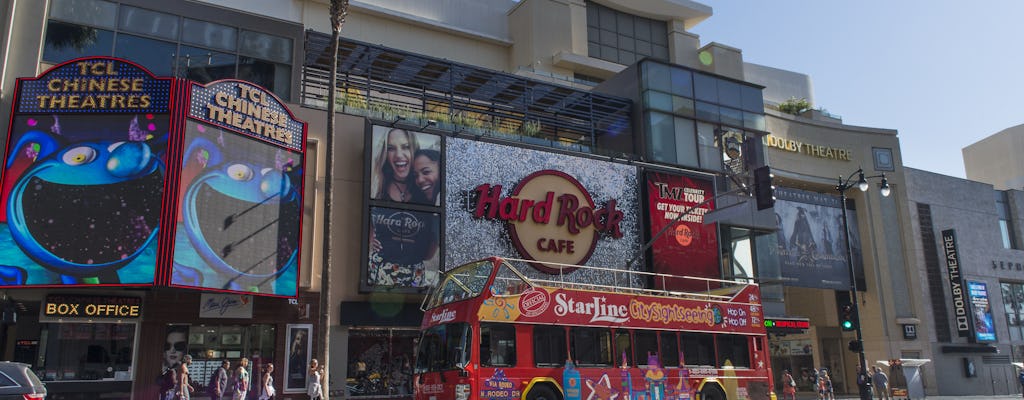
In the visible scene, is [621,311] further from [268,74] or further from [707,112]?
[707,112]

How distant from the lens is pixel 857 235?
47.4 m

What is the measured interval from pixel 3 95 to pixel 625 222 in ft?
77.8

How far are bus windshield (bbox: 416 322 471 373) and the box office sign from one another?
981 centimetres

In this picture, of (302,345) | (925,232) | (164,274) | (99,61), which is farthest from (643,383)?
(925,232)

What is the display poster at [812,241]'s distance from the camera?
143 ft

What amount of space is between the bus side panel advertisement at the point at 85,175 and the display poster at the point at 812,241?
33.0 meters

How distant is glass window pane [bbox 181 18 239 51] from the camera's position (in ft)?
88.9

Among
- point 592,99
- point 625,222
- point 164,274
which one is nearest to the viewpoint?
point 164,274

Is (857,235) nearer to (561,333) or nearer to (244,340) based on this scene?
(561,333)

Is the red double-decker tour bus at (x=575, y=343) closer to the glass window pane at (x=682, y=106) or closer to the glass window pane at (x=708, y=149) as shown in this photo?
the glass window pane at (x=708, y=149)

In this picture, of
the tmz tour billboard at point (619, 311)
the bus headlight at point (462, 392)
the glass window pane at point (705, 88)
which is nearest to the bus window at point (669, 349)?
the tmz tour billboard at point (619, 311)

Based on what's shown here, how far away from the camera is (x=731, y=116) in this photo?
1542 inches

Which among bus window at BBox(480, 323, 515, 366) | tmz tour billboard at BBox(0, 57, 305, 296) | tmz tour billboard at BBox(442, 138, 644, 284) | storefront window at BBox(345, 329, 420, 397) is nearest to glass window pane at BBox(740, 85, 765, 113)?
tmz tour billboard at BBox(442, 138, 644, 284)

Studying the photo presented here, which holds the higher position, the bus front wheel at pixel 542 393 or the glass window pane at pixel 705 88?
the glass window pane at pixel 705 88
